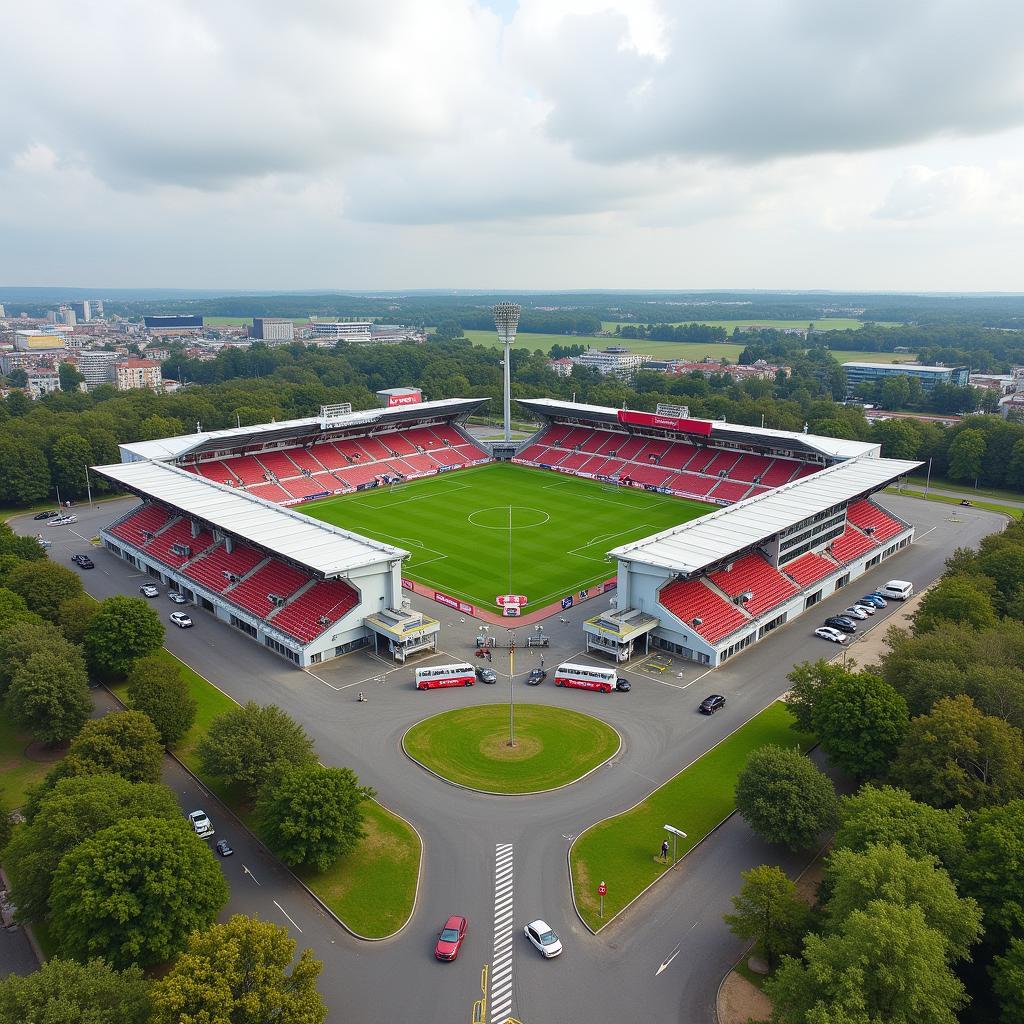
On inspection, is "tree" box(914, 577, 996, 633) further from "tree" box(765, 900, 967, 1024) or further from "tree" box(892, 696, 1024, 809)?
"tree" box(765, 900, 967, 1024)

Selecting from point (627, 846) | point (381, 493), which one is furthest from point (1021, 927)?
point (381, 493)

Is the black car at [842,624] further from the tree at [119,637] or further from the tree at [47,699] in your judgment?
the tree at [47,699]

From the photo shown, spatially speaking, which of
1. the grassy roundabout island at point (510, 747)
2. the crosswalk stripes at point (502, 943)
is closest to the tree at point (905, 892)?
the crosswalk stripes at point (502, 943)

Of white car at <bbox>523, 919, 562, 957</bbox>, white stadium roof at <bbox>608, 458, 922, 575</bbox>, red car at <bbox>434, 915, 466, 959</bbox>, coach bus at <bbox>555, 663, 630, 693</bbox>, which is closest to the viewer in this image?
red car at <bbox>434, 915, 466, 959</bbox>

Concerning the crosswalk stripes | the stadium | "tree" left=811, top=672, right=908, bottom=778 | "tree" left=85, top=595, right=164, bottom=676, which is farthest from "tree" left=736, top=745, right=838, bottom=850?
"tree" left=85, top=595, right=164, bottom=676

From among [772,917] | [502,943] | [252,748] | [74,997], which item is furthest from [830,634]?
[74,997]
